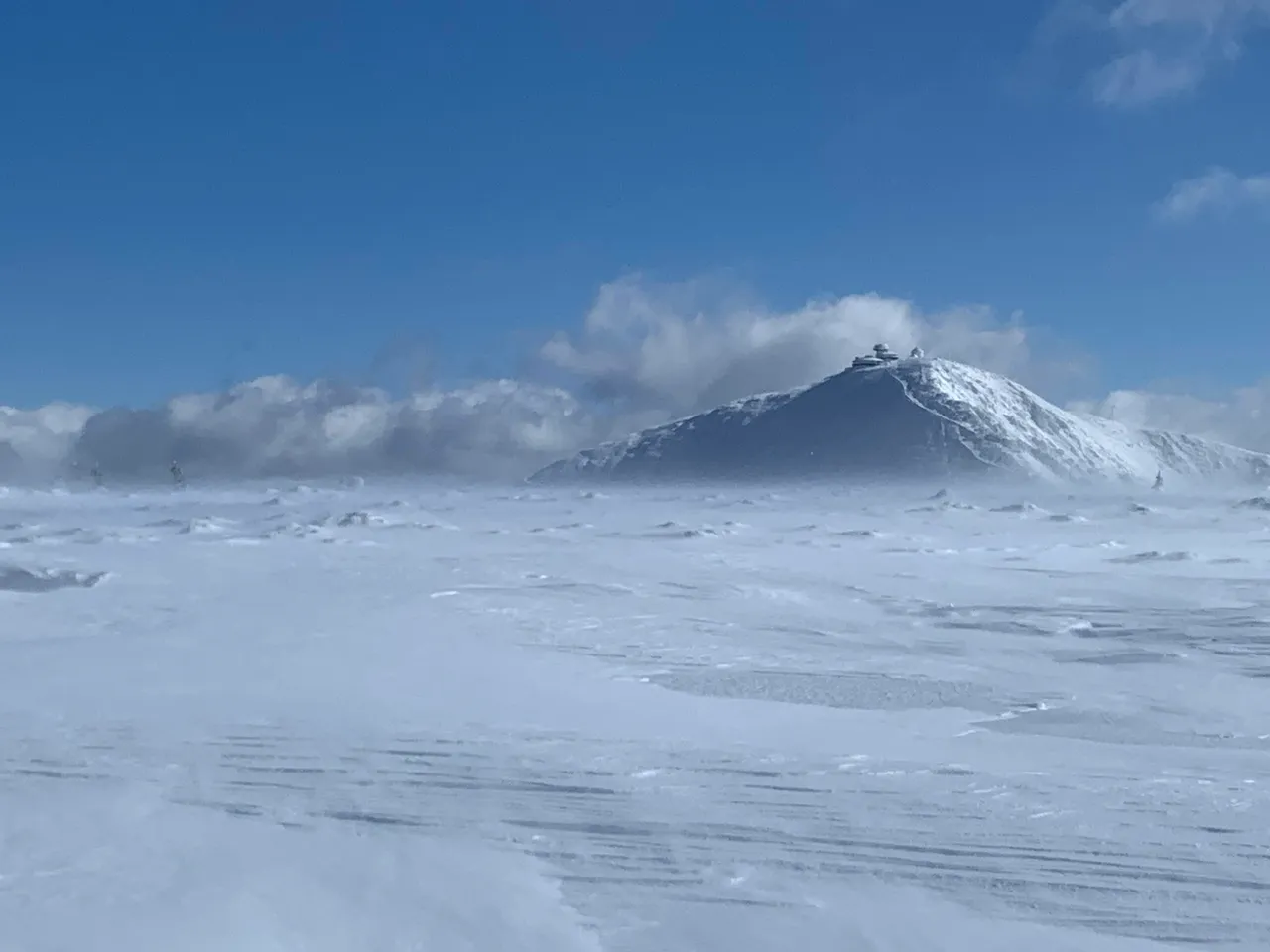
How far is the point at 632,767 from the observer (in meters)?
6.32

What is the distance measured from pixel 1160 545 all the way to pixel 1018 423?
139 metres

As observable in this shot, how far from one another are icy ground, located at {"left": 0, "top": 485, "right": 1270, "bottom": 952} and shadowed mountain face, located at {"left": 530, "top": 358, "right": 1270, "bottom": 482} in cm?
10988

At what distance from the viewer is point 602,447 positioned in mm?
175500

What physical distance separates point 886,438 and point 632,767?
13863 centimetres

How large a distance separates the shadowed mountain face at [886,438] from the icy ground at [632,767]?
109885 mm

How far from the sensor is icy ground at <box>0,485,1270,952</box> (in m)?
4.48

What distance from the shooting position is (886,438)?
140875 millimetres

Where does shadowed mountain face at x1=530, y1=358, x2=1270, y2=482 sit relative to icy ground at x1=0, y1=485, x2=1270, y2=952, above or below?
above

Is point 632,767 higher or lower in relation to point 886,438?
lower

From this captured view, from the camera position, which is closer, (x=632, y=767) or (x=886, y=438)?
(x=632, y=767)

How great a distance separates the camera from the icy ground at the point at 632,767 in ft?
14.7

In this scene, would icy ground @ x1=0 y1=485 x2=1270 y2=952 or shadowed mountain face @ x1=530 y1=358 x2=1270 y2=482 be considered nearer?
icy ground @ x1=0 y1=485 x2=1270 y2=952

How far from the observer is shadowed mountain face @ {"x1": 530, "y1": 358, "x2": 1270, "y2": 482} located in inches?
5310

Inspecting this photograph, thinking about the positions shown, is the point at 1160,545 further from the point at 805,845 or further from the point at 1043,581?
the point at 805,845
